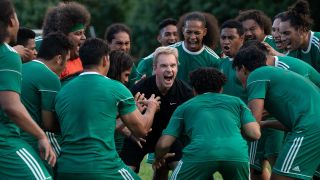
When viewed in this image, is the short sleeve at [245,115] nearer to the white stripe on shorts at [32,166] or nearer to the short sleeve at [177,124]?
the short sleeve at [177,124]

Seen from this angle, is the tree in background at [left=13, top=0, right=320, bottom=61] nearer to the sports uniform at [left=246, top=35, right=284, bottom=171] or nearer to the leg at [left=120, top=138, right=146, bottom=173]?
the sports uniform at [left=246, top=35, right=284, bottom=171]

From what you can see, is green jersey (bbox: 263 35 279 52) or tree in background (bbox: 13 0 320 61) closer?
green jersey (bbox: 263 35 279 52)

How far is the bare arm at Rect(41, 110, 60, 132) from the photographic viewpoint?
769 cm

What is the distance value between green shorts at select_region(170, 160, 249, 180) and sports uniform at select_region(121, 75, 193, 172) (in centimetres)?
167

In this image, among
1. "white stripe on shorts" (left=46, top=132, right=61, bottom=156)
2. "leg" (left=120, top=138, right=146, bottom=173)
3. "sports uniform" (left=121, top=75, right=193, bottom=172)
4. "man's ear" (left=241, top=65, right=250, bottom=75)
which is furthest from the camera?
"leg" (left=120, top=138, right=146, bottom=173)

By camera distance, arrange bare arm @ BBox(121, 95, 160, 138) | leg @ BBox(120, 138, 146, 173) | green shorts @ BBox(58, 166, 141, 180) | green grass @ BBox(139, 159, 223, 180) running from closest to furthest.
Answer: green shorts @ BBox(58, 166, 141, 180)
bare arm @ BBox(121, 95, 160, 138)
leg @ BBox(120, 138, 146, 173)
green grass @ BBox(139, 159, 223, 180)

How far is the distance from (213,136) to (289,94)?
1.03 meters

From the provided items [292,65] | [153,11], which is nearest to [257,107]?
[292,65]

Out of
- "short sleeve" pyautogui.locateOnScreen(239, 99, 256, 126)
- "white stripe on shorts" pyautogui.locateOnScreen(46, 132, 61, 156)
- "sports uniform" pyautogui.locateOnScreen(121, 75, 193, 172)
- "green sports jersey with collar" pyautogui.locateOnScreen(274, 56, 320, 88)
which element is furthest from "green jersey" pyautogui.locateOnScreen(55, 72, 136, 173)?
Result: "green sports jersey with collar" pyautogui.locateOnScreen(274, 56, 320, 88)

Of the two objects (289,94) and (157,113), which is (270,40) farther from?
(289,94)

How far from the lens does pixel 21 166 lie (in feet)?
22.2

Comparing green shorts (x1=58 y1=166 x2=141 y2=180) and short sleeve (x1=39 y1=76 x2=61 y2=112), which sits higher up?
short sleeve (x1=39 y1=76 x2=61 y2=112)

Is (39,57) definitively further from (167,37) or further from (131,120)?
(167,37)

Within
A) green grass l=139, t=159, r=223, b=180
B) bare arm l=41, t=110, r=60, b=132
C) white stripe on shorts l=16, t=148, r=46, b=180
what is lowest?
green grass l=139, t=159, r=223, b=180
